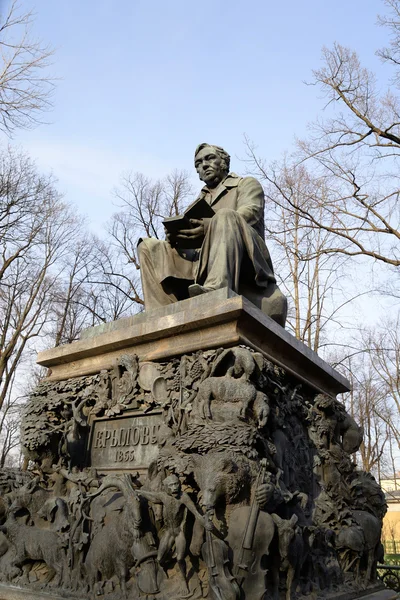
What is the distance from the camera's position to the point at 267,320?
4.45 m

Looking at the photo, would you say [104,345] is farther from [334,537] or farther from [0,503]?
[334,537]

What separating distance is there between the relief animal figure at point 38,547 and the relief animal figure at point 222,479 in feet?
4.39

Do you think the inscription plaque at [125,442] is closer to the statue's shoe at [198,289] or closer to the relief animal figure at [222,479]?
the relief animal figure at [222,479]

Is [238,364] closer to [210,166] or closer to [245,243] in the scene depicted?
[245,243]

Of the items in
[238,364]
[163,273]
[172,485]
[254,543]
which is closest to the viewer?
[254,543]

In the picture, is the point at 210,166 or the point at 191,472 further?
the point at 210,166

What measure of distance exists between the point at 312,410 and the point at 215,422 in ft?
5.89

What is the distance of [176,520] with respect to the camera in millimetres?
3336

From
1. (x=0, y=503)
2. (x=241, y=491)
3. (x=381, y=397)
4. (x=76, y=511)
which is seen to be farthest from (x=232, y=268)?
(x=381, y=397)

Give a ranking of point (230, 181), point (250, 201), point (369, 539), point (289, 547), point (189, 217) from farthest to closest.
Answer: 1. point (230, 181)
2. point (250, 201)
3. point (189, 217)
4. point (369, 539)
5. point (289, 547)

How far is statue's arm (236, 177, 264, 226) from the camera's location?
18.0ft

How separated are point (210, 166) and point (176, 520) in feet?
13.3

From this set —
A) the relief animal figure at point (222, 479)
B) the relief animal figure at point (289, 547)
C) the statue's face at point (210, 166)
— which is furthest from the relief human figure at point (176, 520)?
the statue's face at point (210, 166)

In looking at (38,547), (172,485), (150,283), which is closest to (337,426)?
(150,283)
